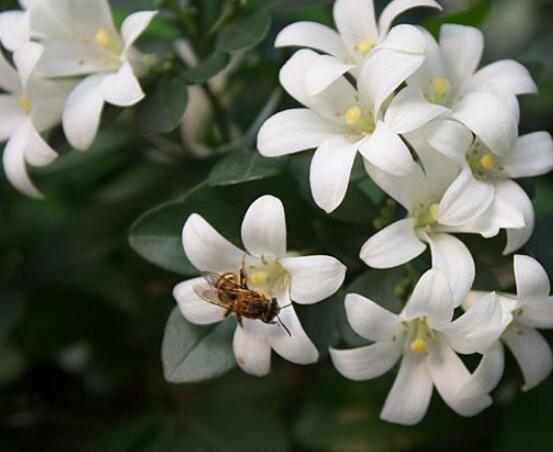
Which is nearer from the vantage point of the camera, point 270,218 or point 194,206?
point 270,218

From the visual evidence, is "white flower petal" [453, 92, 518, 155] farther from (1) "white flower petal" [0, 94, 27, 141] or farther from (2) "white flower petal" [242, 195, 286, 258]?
(1) "white flower petal" [0, 94, 27, 141]

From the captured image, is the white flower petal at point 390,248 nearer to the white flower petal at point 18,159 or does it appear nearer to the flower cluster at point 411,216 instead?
the flower cluster at point 411,216

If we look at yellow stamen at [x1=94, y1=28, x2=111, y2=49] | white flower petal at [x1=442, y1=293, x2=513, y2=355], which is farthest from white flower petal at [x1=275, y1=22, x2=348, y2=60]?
white flower petal at [x1=442, y1=293, x2=513, y2=355]

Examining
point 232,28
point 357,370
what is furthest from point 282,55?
point 357,370

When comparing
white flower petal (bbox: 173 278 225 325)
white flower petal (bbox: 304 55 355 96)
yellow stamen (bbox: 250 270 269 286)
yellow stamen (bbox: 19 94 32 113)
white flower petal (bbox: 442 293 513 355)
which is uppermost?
white flower petal (bbox: 304 55 355 96)

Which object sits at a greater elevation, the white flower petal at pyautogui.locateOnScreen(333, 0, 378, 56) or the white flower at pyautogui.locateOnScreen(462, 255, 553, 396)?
the white flower petal at pyautogui.locateOnScreen(333, 0, 378, 56)

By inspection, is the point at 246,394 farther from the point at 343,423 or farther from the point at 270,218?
the point at 270,218

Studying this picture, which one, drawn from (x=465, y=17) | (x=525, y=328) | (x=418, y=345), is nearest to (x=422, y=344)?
(x=418, y=345)
